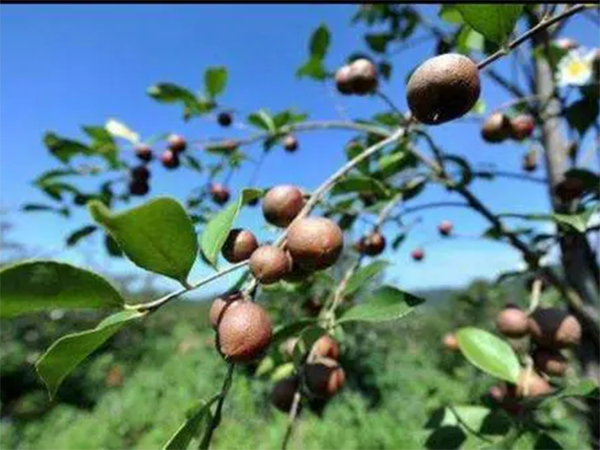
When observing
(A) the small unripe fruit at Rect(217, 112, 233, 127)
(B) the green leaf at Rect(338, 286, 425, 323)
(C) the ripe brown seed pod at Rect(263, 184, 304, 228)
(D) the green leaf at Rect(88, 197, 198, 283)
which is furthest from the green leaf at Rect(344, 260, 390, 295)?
(A) the small unripe fruit at Rect(217, 112, 233, 127)

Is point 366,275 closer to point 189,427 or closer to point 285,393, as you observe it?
point 285,393

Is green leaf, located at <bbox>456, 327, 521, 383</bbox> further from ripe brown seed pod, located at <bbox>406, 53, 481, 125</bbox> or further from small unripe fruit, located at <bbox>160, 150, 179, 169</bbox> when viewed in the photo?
A: small unripe fruit, located at <bbox>160, 150, 179, 169</bbox>

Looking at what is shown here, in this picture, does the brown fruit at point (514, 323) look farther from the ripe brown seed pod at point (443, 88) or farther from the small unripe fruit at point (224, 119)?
the small unripe fruit at point (224, 119)

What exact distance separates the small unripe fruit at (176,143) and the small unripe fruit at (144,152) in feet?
0.17

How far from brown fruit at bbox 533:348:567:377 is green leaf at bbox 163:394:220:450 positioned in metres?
0.57

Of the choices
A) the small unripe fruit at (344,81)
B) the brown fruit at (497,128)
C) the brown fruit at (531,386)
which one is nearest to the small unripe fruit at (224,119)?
the small unripe fruit at (344,81)

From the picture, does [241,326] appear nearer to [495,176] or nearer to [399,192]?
[399,192]

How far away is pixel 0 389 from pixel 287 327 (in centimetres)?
1033

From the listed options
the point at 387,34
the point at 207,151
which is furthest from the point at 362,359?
the point at 207,151

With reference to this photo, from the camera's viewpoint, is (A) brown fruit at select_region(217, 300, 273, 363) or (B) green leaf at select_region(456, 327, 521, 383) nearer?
(A) brown fruit at select_region(217, 300, 273, 363)

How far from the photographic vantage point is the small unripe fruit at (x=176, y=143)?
1514mm

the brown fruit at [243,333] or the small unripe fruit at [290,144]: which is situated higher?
the brown fruit at [243,333]

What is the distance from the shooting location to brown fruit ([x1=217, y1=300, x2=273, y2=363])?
53cm

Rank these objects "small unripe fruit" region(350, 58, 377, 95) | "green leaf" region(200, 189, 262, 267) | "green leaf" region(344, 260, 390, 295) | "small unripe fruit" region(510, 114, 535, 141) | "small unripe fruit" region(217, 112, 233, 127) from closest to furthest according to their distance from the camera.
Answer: "green leaf" region(200, 189, 262, 267) < "green leaf" region(344, 260, 390, 295) < "small unripe fruit" region(350, 58, 377, 95) < "small unripe fruit" region(510, 114, 535, 141) < "small unripe fruit" region(217, 112, 233, 127)
